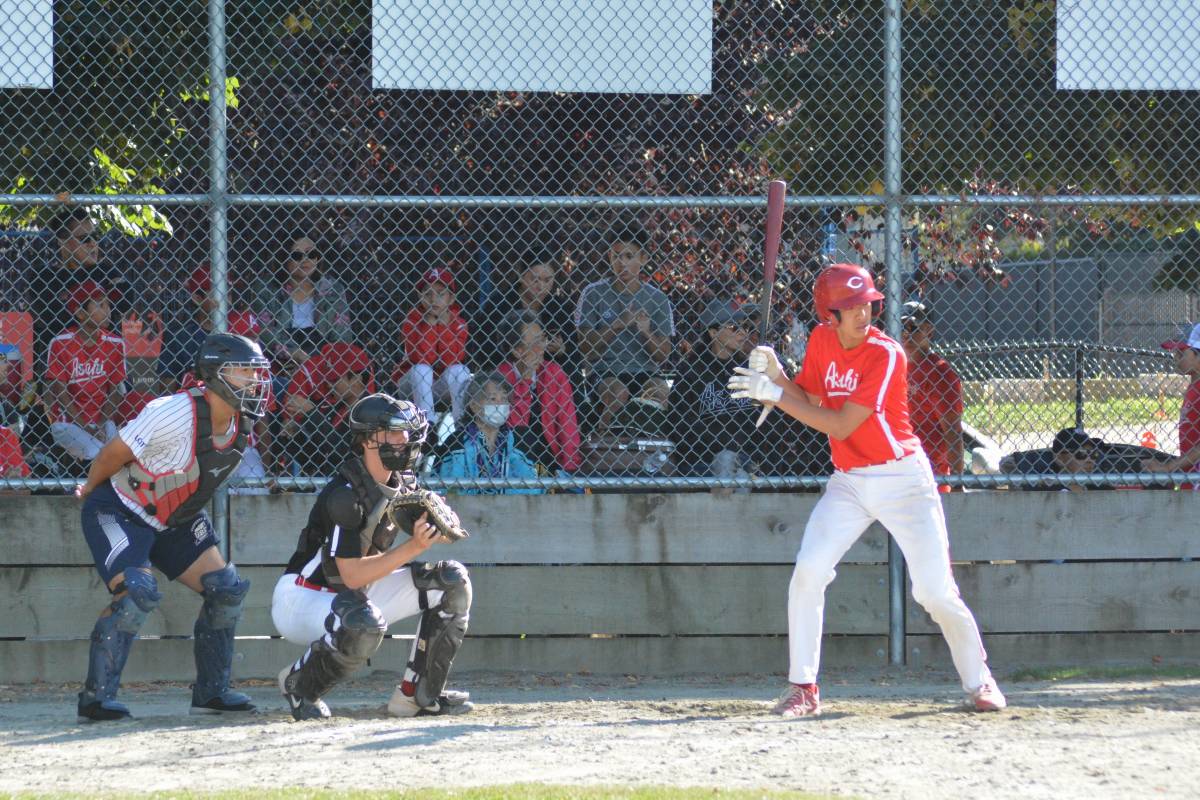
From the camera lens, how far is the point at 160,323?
24.5 feet

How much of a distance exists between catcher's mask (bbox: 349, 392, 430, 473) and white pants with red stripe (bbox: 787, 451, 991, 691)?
161 cm

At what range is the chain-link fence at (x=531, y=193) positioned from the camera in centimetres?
689

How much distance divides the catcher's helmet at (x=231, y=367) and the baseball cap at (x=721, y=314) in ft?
7.41

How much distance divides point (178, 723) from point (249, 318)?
80.6 inches

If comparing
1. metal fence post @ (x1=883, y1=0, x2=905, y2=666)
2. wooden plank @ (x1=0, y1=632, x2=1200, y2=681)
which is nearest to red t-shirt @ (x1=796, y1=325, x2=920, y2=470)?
metal fence post @ (x1=883, y1=0, x2=905, y2=666)

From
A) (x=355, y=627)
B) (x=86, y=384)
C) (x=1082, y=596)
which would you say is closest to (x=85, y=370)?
(x=86, y=384)

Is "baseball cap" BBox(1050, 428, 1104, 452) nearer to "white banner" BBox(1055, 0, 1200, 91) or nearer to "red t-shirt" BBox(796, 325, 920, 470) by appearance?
"white banner" BBox(1055, 0, 1200, 91)

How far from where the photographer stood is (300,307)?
7.32 metres

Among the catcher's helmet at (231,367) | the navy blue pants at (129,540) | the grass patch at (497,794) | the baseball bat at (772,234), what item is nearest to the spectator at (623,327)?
the baseball bat at (772,234)

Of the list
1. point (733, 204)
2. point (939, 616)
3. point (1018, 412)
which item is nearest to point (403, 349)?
point (733, 204)

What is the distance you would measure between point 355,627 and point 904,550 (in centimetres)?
221

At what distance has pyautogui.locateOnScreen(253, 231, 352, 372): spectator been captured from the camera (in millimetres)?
7180

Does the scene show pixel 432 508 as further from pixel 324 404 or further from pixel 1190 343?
pixel 1190 343

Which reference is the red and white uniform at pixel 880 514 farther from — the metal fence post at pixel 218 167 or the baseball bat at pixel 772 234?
the metal fence post at pixel 218 167
